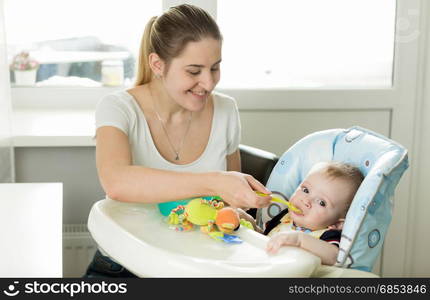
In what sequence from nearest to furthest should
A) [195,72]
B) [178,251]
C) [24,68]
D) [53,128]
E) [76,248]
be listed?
[178,251] < [195,72] < [53,128] < [76,248] < [24,68]

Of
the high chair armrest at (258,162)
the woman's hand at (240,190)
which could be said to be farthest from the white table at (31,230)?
the high chair armrest at (258,162)

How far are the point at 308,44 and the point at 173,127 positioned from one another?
1020 millimetres

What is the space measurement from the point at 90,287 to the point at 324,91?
1612 mm

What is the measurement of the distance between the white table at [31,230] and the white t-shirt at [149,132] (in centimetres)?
26

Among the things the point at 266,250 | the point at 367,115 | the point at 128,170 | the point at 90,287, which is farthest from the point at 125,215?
the point at 367,115

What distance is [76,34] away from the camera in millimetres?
2719

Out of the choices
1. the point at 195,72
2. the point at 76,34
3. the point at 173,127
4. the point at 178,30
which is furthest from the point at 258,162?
the point at 76,34

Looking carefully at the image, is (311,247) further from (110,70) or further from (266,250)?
(110,70)

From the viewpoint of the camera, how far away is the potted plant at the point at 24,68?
271 cm

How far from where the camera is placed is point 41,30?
2.71m

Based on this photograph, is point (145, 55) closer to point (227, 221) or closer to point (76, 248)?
point (227, 221)

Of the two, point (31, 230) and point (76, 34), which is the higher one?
point (76, 34)

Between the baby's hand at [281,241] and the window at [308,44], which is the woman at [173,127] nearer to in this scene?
the baby's hand at [281,241]

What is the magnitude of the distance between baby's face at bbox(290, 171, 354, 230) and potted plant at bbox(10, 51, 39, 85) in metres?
1.51
